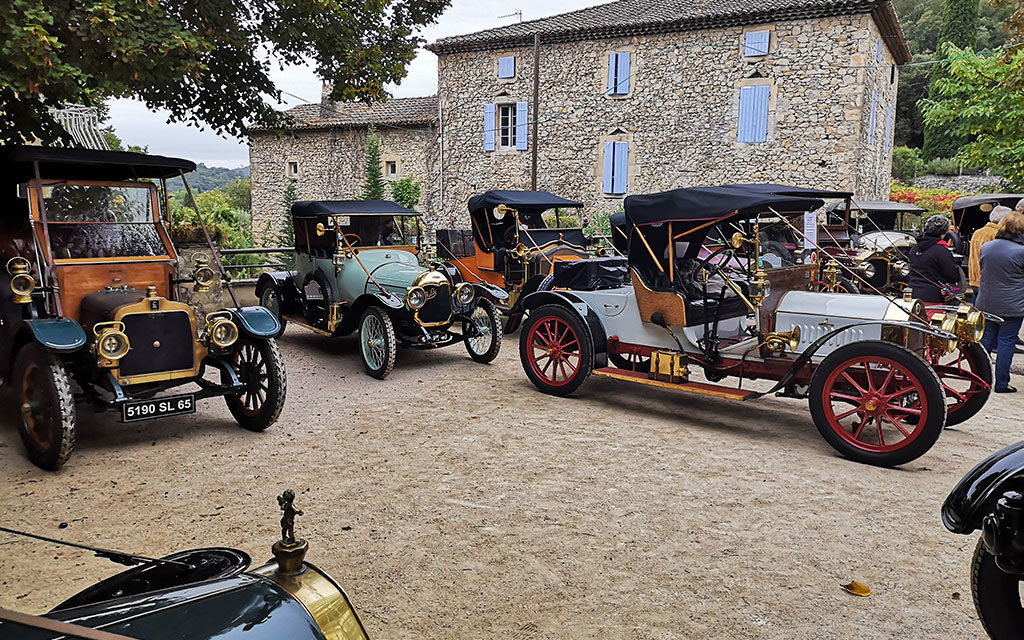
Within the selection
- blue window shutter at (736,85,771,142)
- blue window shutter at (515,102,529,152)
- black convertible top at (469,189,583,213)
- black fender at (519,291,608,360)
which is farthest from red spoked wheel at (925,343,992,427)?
blue window shutter at (515,102,529,152)

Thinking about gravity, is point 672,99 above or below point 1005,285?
above

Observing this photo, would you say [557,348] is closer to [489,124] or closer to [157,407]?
[157,407]

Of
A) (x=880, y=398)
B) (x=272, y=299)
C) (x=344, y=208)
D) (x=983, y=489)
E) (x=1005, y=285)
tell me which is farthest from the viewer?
(x=272, y=299)

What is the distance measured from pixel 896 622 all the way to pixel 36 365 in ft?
17.7

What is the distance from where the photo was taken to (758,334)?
20.8 ft

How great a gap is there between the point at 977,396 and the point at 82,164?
7.33 metres

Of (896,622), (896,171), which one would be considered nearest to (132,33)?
(896,622)

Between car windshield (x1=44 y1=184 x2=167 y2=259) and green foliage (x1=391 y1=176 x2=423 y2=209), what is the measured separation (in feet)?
50.7

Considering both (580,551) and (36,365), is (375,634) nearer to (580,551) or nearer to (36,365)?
(580,551)

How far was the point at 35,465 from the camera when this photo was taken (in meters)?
5.17

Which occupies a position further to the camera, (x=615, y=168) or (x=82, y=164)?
(x=615, y=168)

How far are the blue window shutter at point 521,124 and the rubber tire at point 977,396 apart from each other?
59.7 ft

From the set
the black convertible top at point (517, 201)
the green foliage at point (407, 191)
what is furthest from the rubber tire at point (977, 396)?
the green foliage at point (407, 191)

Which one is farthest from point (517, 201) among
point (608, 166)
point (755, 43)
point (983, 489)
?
point (755, 43)
